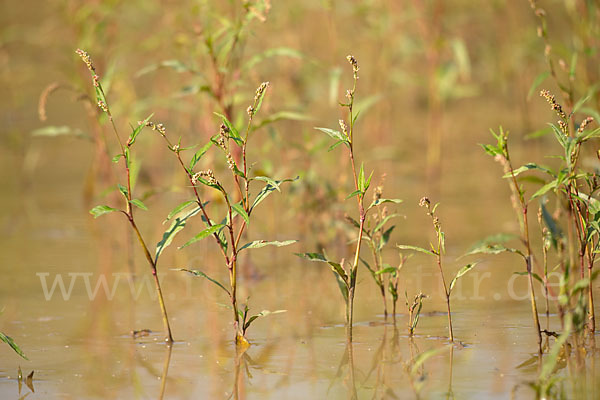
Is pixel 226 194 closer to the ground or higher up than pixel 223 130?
closer to the ground

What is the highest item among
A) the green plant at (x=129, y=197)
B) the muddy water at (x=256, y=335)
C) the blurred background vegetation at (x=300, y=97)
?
the blurred background vegetation at (x=300, y=97)

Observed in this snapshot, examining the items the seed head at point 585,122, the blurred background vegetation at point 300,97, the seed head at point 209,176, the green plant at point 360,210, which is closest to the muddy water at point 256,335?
the green plant at point 360,210

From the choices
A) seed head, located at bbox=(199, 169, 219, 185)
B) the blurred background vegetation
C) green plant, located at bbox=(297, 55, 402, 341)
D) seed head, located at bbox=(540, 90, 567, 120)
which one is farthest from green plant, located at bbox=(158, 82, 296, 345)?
seed head, located at bbox=(540, 90, 567, 120)

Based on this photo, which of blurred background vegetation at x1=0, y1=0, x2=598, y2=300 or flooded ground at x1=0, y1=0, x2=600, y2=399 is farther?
blurred background vegetation at x1=0, y1=0, x2=598, y2=300

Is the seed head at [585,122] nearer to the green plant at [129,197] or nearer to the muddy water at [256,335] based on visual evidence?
the muddy water at [256,335]

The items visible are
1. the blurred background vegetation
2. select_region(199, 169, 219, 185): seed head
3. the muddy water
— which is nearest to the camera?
the muddy water

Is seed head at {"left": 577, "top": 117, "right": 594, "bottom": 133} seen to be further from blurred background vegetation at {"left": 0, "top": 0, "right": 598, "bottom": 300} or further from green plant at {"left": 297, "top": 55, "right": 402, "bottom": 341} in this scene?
green plant at {"left": 297, "top": 55, "right": 402, "bottom": 341}

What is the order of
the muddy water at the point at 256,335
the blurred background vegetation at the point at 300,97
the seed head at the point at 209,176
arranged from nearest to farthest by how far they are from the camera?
the muddy water at the point at 256,335 → the seed head at the point at 209,176 → the blurred background vegetation at the point at 300,97

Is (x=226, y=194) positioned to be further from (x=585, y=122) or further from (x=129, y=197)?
(x=585, y=122)

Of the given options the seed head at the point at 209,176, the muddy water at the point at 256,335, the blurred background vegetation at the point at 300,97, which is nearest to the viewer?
the muddy water at the point at 256,335

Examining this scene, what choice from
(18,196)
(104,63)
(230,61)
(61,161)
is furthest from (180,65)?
(61,161)

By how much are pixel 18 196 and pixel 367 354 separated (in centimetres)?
355

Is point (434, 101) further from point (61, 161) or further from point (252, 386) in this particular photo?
point (252, 386)

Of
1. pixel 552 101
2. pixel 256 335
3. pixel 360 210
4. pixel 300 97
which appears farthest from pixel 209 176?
pixel 300 97
